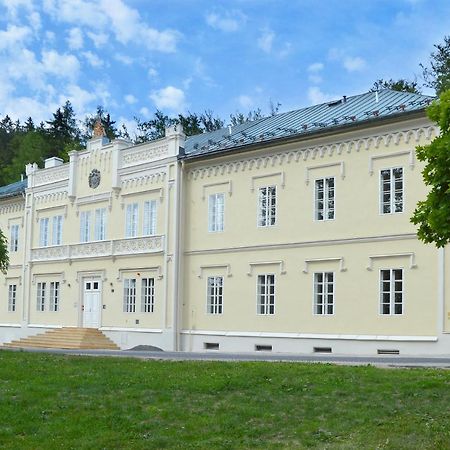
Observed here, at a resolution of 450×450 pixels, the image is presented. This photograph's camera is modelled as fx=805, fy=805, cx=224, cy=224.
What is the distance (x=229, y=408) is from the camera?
12.8 meters

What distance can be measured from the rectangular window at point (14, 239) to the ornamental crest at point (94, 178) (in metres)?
7.45

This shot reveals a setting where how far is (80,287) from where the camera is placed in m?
36.7

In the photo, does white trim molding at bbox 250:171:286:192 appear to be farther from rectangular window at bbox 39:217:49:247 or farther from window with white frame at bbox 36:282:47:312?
window with white frame at bbox 36:282:47:312

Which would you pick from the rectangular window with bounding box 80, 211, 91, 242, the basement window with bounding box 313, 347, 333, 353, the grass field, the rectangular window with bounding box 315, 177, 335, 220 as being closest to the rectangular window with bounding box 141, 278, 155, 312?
the rectangular window with bounding box 80, 211, 91, 242

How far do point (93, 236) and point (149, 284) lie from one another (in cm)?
481

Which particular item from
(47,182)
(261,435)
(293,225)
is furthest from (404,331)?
(47,182)

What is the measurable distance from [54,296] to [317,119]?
1626 centimetres

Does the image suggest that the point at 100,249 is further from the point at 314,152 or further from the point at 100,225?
the point at 314,152

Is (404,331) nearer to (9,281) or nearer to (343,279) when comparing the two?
(343,279)

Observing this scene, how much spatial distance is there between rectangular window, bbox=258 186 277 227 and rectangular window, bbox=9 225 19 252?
17.5 m

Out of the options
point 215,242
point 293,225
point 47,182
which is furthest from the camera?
point 47,182

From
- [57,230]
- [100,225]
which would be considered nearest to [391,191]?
[100,225]

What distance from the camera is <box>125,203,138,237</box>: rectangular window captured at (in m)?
34.4

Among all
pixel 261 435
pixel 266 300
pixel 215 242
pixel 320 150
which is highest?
pixel 320 150
